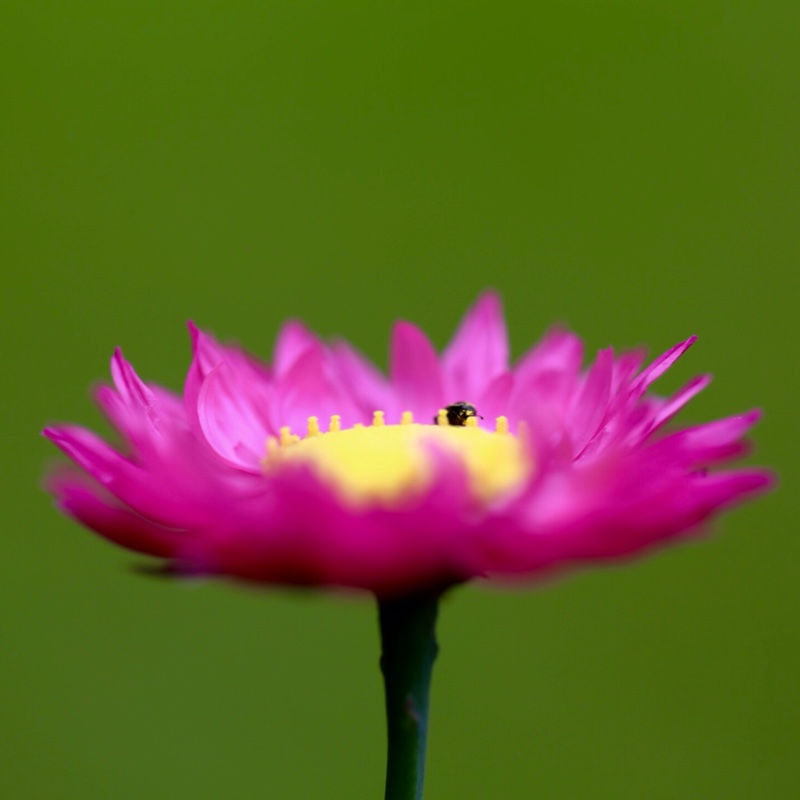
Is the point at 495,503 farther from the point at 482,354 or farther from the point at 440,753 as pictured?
the point at 440,753

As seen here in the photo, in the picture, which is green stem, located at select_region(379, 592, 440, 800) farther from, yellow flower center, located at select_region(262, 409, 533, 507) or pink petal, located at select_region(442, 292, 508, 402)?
pink petal, located at select_region(442, 292, 508, 402)

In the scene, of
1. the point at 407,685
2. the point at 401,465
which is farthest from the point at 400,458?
the point at 407,685

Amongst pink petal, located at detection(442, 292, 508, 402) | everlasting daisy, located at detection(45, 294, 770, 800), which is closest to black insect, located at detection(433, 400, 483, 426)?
everlasting daisy, located at detection(45, 294, 770, 800)

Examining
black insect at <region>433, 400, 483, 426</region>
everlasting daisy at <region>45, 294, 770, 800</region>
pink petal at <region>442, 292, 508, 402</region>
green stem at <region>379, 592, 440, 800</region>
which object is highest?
pink petal at <region>442, 292, 508, 402</region>

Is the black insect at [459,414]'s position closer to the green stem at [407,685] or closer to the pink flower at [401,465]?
the pink flower at [401,465]

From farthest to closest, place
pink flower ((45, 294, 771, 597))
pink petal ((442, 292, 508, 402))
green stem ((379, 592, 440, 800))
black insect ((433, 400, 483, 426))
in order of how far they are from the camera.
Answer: pink petal ((442, 292, 508, 402)) → black insect ((433, 400, 483, 426)) → green stem ((379, 592, 440, 800)) → pink flower ((45, 294, 771, 597))

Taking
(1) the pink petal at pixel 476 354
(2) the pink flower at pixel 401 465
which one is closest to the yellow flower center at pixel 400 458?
(2) the pink flower at pixel 401 465

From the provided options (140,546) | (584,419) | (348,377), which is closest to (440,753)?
(348,377)
